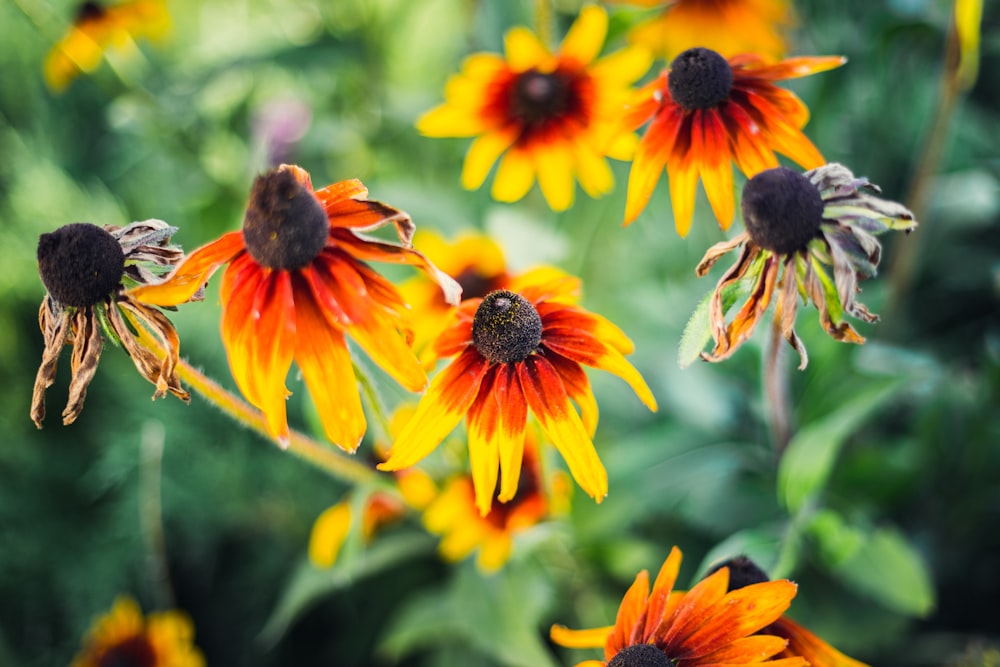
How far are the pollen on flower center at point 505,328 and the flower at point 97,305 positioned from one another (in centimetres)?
16

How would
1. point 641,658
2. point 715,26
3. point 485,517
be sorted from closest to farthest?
point 641,658 < point 485,517 < point 715,26

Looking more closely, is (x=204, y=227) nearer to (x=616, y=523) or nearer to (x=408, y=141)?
(x=408, y=141)

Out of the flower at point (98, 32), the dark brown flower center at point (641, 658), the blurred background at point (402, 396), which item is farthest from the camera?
the flower at point (98, 32)

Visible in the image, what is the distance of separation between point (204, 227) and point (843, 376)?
2.44ft

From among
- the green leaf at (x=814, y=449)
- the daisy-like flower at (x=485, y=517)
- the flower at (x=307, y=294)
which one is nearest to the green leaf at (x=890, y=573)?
the green leaf at (x=814, y=449)

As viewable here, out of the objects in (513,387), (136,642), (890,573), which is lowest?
(136,642)

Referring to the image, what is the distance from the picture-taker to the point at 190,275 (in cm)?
43

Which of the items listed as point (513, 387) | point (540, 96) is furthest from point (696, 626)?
point (540, 96)

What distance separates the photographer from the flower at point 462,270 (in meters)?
0.75

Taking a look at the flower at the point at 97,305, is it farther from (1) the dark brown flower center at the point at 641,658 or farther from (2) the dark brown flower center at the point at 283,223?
(1) the dark brown flower center at the point at 641,658

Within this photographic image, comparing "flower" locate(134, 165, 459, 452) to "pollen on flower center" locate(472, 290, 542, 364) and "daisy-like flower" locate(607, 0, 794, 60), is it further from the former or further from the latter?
"daisy-like flower" locate(607, 0, 794, 60)

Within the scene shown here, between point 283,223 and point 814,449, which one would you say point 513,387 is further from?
point 814,449

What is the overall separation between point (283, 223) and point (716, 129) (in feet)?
0.95

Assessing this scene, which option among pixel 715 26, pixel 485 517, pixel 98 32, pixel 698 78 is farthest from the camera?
pixel 98 32
